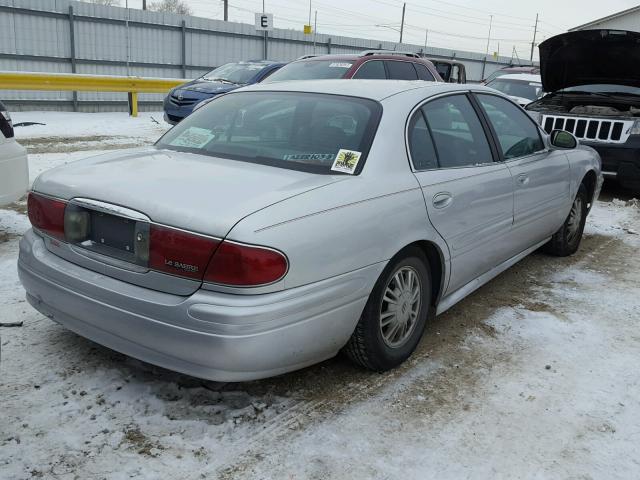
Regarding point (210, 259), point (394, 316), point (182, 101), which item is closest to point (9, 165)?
point (210, 259)

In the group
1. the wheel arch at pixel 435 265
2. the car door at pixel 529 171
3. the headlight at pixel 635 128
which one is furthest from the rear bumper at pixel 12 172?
the headlight at pixel 635 128

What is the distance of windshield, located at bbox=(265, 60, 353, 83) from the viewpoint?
885cm

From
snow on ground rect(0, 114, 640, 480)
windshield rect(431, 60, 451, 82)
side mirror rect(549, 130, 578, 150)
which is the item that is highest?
windshield rect(431, 60, 451, 82)

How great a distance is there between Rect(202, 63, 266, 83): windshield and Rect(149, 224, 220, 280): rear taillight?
1020cm

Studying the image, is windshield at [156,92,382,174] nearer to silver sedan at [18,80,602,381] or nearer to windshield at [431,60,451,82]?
silver sedan at [18,80,602,381]

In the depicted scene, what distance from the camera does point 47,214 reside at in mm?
2922

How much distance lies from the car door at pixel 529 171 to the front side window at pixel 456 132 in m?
0.20

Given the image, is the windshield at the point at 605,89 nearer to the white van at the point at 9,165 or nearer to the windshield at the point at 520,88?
the windshield at the point at 520,88

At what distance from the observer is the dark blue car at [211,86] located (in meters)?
11.7

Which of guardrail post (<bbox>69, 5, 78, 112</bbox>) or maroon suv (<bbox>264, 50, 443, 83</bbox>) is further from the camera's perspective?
guardrail post (<bbox>69, 5, 78, 112</bbox>)

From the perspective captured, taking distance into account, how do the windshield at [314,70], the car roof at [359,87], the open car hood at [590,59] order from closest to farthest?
the car roof at [359,87]
the open car hood at [590,59]
the windshield at [314,70]

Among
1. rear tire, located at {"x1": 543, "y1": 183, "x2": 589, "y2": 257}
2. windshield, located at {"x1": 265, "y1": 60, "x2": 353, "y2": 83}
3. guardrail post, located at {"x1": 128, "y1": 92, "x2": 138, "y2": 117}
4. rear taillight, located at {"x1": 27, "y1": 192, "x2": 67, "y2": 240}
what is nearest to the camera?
rear taillight, located at {"x1": 27, "y1": 192, "x2": 67, "y2": 240}

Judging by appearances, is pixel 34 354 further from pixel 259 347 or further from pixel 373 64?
pixel 373 64

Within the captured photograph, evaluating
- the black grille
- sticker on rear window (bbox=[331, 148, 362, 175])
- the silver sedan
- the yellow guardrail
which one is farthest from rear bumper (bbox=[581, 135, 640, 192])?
the yellow guardrail
